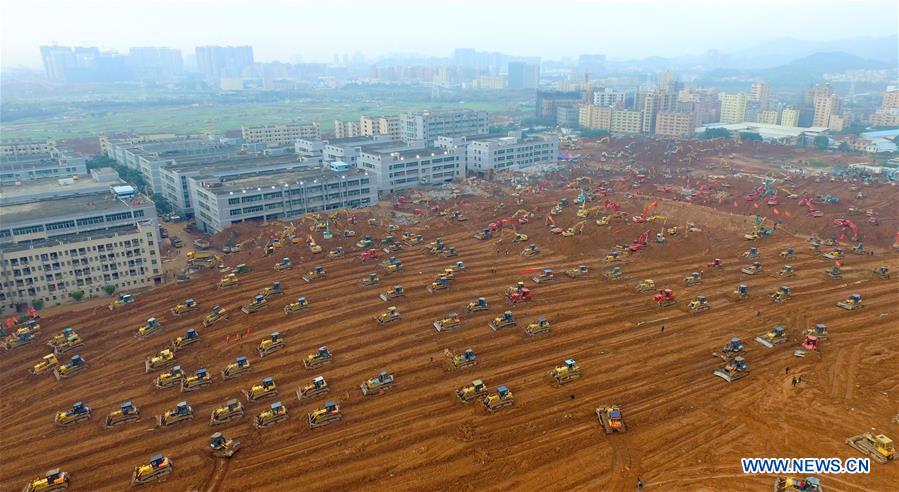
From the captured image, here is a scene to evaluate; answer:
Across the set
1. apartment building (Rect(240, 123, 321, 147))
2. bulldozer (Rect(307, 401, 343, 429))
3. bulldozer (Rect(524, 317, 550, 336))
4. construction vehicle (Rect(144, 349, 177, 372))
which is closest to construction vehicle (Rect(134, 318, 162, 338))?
construction vehicle (Rect(144, 349, 177, 372))

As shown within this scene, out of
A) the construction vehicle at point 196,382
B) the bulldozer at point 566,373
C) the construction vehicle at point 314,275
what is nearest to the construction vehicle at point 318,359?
the construction vehicle at point 196,382

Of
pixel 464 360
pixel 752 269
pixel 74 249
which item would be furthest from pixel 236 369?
pixel 752 269

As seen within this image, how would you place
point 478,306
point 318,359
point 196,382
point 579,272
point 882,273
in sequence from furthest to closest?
point 579,272 < point 882,273 < point 478,306 < point 318,359 < point 196,382

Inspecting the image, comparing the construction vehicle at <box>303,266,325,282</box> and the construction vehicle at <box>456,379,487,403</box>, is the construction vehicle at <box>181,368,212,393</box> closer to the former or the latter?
the construction vehicle at <box>456,379,487,403</box>

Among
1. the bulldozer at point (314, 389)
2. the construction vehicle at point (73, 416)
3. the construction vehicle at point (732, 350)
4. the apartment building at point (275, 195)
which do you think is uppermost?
the apartment building at point (275, 195)

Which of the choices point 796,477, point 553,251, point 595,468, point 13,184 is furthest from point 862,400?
point 13,184

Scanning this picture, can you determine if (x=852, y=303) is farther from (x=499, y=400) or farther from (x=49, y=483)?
(x=49, y=483)

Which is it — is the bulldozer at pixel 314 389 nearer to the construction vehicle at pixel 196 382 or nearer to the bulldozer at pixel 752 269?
the construction vehicle at pixel 196 382
